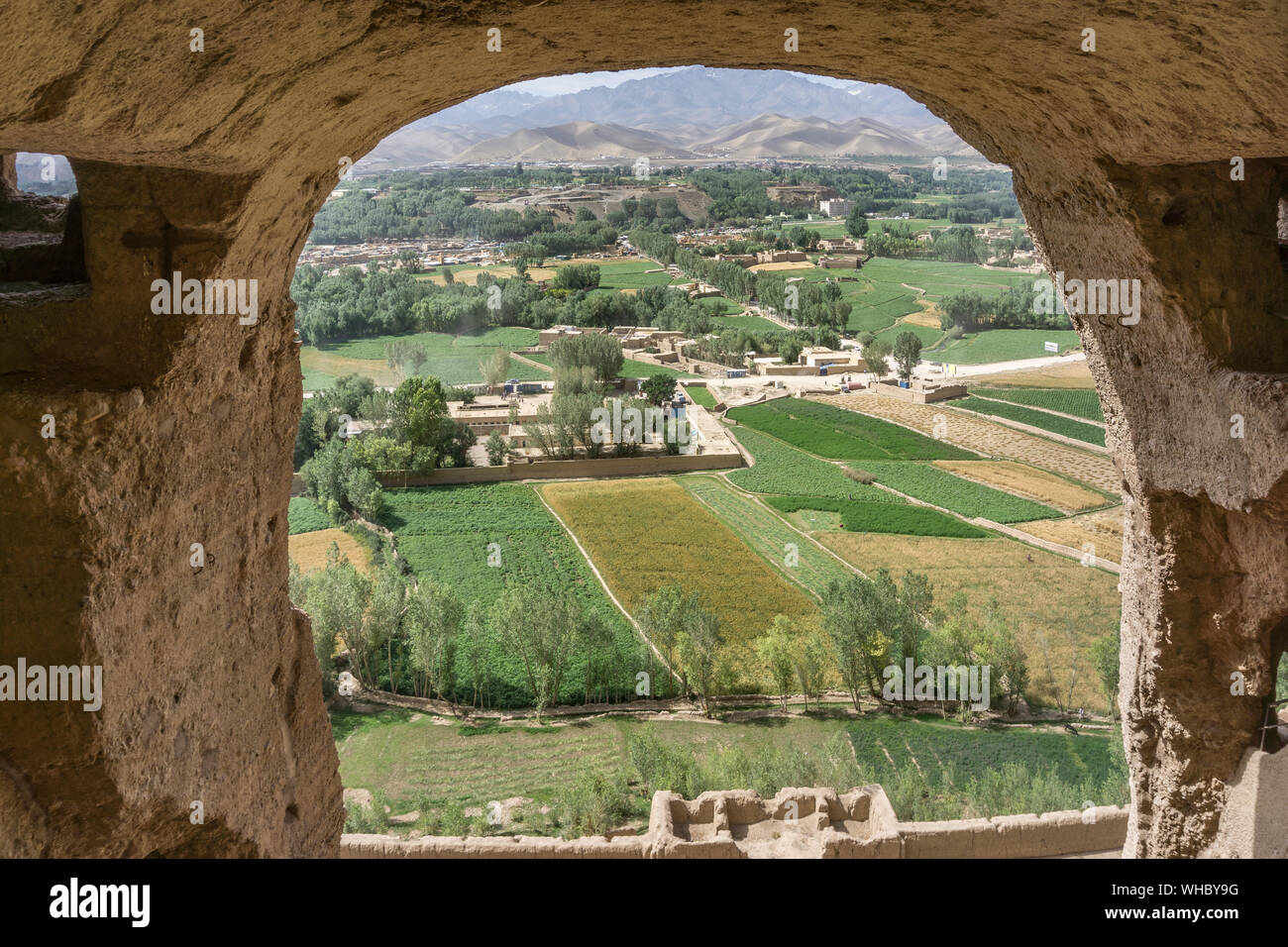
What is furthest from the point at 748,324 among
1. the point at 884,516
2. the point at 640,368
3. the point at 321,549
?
the point at 321,549

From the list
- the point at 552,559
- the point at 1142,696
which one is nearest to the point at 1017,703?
the point at 552,559

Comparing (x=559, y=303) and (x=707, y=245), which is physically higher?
(x=707, y=245)

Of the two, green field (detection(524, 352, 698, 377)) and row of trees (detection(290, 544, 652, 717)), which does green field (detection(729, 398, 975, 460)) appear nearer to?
green field (detection(524, 352, 698, 377))

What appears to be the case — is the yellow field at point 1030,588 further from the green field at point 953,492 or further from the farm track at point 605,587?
the farm track at point 605,587

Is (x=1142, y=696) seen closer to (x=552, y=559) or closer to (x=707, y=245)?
(x=552, y=559)

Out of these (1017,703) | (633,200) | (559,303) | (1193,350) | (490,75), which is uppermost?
(633,200)

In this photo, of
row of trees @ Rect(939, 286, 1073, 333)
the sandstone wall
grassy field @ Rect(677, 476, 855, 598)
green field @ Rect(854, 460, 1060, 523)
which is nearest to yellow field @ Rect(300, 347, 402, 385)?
grassy field @ Rect(677, 476, 855, 598)

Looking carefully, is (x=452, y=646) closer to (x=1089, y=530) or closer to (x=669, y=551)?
(x=669, y=551)
